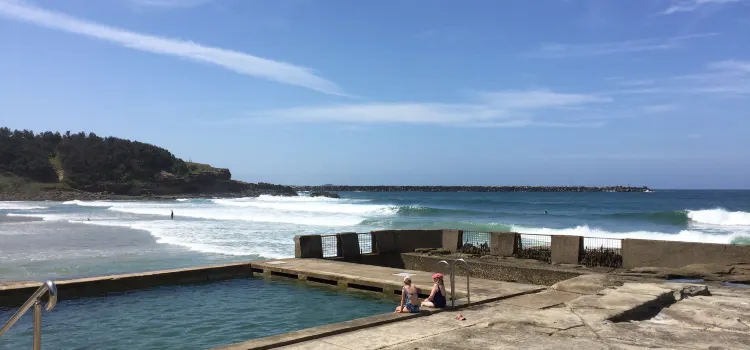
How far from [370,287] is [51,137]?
142m

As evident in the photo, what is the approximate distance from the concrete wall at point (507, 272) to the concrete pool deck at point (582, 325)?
3.01 meters

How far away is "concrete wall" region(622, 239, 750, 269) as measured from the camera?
13.5m

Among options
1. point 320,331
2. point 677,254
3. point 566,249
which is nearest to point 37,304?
point 320,331

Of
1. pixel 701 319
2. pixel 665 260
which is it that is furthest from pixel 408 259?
pixel 701 319

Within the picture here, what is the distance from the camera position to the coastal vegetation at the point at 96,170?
4343 inches

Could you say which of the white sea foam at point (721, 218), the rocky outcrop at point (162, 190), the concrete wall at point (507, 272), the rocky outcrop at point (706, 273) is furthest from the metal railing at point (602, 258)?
the rocky outcrop at point (162, 190)

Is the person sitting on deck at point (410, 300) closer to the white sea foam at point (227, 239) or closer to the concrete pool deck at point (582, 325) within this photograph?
the concrete pool deck at point (582, 325)

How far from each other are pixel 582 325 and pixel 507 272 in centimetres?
679

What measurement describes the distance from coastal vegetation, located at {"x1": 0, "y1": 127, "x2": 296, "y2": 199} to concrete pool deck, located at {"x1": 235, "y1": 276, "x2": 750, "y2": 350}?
104 m

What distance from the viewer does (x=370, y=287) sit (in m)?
12.7

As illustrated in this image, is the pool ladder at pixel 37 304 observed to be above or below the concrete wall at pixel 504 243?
above

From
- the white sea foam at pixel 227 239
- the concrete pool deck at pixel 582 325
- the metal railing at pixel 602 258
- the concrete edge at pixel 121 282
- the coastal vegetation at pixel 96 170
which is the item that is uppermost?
the coastal vegetation at pixel 96 170

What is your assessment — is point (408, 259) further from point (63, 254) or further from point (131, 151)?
point (131, 151)

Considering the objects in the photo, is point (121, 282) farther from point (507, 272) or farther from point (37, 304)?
point (507, 272)
